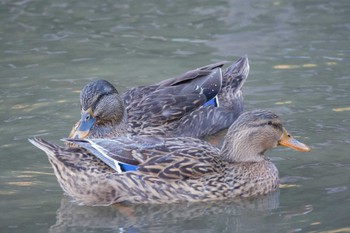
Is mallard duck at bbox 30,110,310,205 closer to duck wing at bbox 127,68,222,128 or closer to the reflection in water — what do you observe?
the reflection in water

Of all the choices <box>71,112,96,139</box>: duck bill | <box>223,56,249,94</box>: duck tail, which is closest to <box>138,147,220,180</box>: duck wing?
<box>71,112,96,139</box>: duck bill

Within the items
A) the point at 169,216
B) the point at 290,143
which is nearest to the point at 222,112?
the point at 290,143

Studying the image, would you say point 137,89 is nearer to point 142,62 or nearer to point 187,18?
point 142,62

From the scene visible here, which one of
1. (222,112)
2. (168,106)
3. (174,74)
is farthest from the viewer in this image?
(174,74)

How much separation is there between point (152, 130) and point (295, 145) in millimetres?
2118

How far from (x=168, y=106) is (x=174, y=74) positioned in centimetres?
193

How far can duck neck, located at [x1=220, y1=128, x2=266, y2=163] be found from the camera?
1003cm

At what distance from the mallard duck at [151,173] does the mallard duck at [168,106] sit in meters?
1.11

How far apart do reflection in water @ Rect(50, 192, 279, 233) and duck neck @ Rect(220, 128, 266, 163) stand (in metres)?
0.46

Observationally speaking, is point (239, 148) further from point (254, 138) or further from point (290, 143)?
point (290, 143)

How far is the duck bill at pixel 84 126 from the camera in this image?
1089 cm

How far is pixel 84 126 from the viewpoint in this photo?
432 inches

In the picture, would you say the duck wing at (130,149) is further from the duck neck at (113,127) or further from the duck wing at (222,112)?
the duck wing at (222,112)

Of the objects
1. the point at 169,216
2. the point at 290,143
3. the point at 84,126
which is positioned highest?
the point at 84,126
